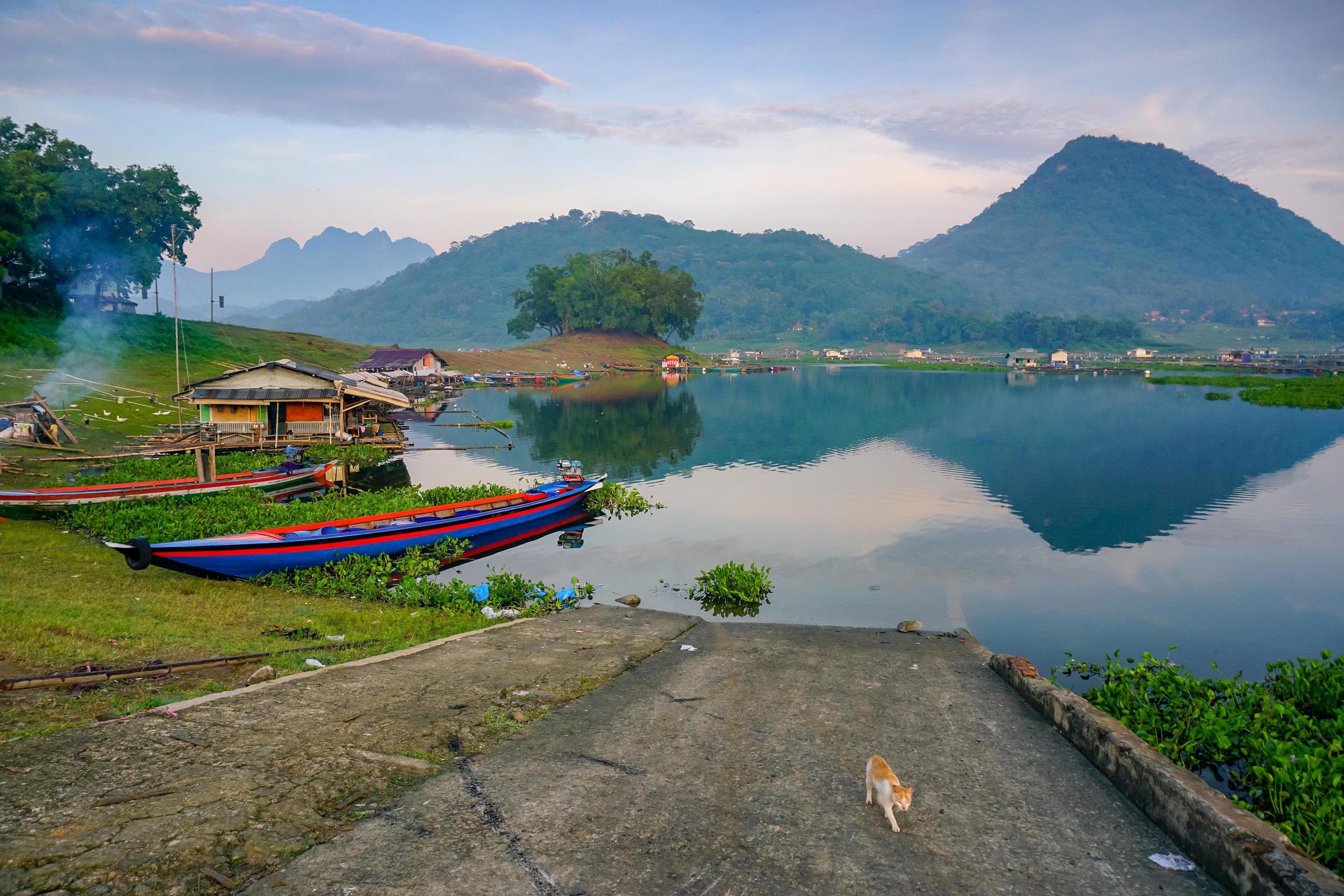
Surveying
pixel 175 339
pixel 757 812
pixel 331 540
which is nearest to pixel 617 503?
pixel 331 540

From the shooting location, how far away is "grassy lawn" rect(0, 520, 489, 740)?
10.6m

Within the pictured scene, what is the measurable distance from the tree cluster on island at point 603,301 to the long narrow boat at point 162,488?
12590cm

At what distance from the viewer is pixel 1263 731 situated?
408 inches

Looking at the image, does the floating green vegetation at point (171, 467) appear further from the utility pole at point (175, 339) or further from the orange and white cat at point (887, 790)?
the orange and white cat at point (887, 790)

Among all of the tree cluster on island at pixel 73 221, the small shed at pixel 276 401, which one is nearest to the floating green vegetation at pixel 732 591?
the small shed at pixel 276 401

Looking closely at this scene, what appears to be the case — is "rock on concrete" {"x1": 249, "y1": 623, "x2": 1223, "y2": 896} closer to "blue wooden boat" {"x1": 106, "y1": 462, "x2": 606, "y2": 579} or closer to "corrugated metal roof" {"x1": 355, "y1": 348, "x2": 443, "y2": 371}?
"blue wooden boat" {"x1": 106, "y1": 462, "x2": 606, "y2": 579}

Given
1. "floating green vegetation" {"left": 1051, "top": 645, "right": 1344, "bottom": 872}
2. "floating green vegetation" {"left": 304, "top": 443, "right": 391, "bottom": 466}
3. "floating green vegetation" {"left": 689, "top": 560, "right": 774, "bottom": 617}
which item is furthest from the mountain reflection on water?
"floating green vegetation" {"left": 1051, "top": 645, "right": 1344, "bottom": 872}

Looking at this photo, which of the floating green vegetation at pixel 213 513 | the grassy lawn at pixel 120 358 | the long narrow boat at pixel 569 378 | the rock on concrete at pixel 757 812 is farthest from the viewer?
the long narrow boat at pixel 569 378

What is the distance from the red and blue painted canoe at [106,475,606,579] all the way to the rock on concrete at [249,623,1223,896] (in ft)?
35.6

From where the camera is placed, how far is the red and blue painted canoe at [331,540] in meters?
17.8

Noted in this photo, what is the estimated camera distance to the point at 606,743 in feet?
32.9

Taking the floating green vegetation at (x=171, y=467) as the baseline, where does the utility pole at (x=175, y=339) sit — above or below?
above

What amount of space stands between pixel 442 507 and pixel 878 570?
1415 cm

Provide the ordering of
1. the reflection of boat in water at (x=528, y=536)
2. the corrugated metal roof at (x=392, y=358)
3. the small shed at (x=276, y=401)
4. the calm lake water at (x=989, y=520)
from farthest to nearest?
the corrugated metal roof at (x=392, y=358), the small shed at (x=276, y=401), the reflection of boat in water at (x=528, y=536), the calm lake water at (x=989, y=520)
